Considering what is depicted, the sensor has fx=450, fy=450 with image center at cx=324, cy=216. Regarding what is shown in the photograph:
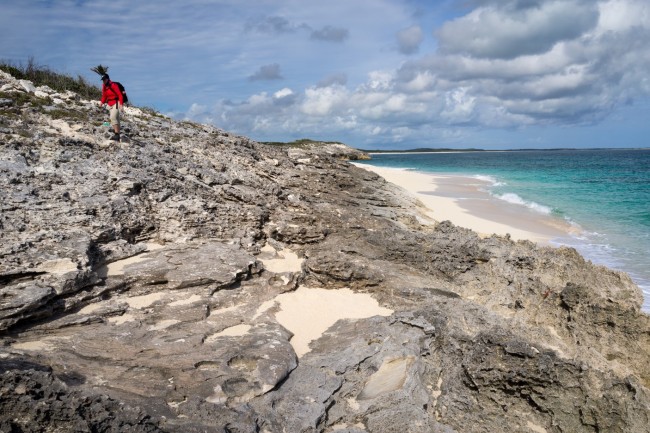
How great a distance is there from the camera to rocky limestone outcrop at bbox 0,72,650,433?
4480 mm

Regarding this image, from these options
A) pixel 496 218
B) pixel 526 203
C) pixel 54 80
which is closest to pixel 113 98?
pixel 54 80

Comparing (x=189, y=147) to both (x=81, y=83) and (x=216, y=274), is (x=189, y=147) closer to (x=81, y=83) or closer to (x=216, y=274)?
(x=216, y=274)

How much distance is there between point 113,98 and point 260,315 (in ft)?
27.2

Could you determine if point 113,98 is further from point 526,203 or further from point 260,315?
point 526,203

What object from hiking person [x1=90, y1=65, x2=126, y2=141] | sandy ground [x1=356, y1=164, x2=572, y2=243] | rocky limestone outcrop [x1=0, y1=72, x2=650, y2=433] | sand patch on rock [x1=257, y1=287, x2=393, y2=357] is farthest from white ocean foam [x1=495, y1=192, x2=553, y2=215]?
hiking person [x1=90, y1=65, x2=126, y2=141]

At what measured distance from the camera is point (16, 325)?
519 centimetres

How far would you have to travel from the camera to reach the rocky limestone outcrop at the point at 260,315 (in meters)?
4.48

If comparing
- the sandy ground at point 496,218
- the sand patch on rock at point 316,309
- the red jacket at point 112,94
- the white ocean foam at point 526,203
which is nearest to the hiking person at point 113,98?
the red jacket at point 112,94

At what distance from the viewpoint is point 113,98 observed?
1188 centimetres

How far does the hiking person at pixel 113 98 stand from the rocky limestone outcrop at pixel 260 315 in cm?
59

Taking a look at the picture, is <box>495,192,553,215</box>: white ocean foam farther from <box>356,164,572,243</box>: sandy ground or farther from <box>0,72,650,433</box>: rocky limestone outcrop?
<box>0,72,650,433</box>: rocky limestone outcrop

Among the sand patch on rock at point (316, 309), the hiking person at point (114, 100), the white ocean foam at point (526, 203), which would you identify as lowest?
the white ocean foam at point (526, 203)

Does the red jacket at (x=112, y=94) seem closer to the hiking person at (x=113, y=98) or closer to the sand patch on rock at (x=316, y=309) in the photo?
the hiking person at (x=113, y=98)

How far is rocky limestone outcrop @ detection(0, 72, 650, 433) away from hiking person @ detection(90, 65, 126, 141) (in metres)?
0.59
